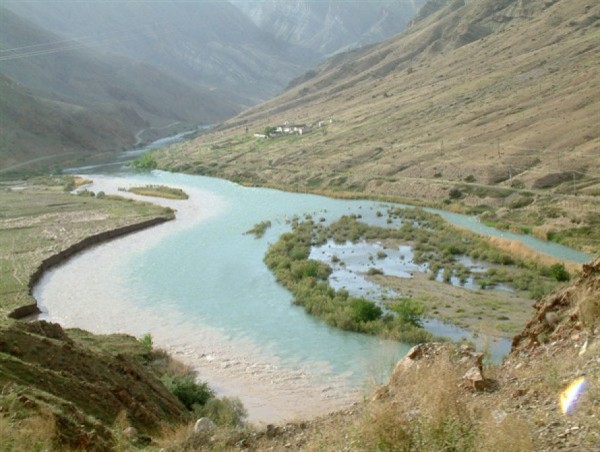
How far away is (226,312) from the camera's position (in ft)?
94.0

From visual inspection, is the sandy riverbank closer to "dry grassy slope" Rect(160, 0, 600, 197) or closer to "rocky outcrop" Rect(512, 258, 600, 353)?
"rocky outcrop" Rect(512, 258, 600, 353)

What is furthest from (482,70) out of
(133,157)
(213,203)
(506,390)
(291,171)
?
(506,390)

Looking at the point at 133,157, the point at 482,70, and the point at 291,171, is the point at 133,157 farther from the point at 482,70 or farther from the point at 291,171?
the point at 482,70

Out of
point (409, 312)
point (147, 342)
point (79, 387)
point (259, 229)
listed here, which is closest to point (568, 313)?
point (79, 387)

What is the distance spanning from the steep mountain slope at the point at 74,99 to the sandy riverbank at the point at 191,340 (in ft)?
200

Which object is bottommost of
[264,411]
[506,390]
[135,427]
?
[264,411]

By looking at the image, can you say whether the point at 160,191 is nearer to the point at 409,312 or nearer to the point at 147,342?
the point at 147,342

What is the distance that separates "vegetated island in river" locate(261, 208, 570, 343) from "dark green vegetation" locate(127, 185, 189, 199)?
22413 mm

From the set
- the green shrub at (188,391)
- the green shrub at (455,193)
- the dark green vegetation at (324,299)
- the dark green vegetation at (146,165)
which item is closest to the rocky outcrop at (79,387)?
the green shrub at (188,391)

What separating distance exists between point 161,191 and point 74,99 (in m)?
88.2

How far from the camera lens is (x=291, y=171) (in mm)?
72562

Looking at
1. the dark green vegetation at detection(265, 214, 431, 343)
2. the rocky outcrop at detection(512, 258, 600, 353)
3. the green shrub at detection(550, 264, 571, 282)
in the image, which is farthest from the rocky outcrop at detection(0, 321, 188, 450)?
the green shrub at detection(550, 264, 571, 282)

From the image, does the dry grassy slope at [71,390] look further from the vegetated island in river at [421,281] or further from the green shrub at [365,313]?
the vegetated island in river at [421,281]

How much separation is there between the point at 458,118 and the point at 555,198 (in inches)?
1115
